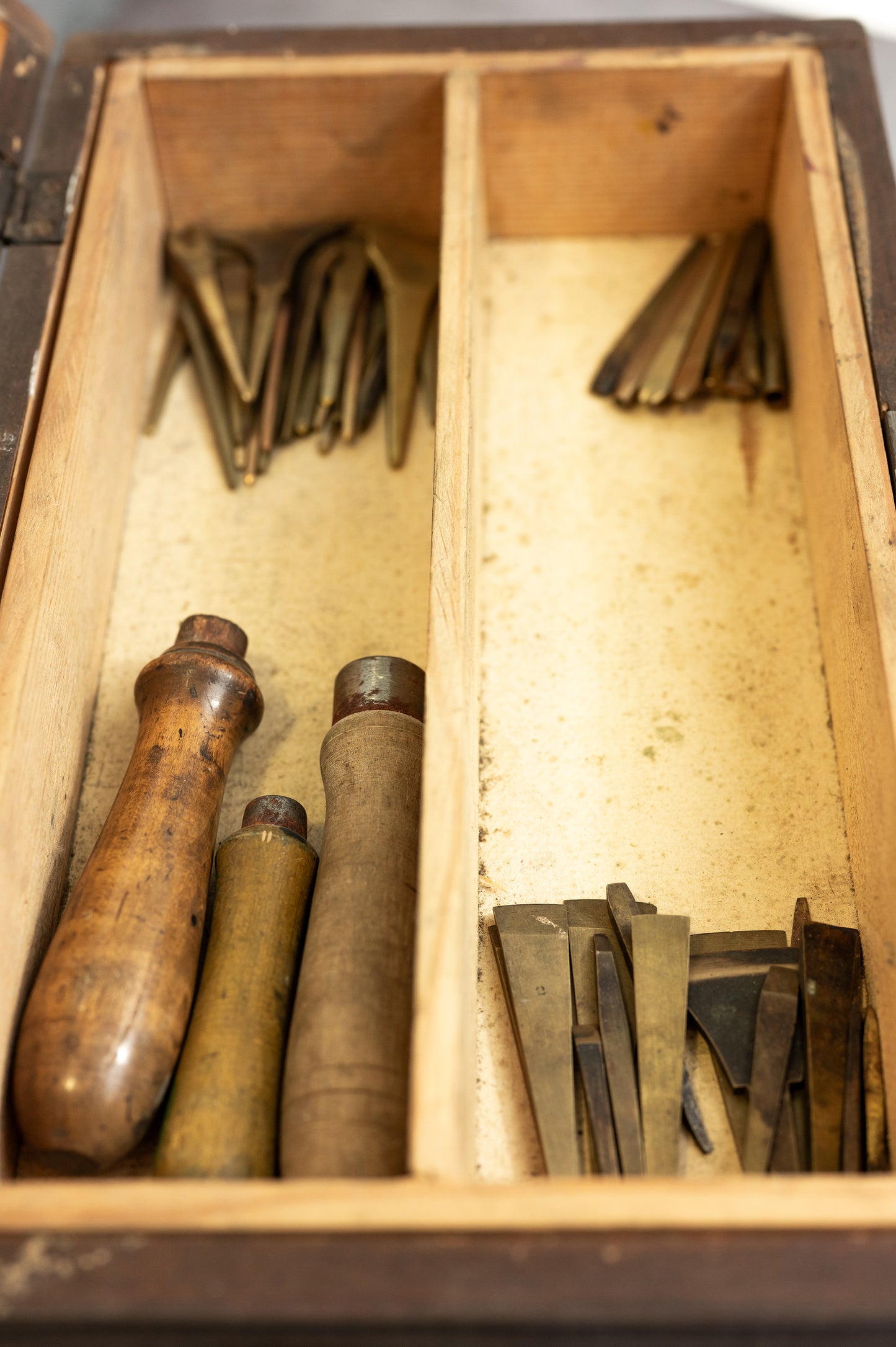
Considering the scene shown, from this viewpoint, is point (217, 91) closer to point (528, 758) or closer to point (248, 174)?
point (248, 174)

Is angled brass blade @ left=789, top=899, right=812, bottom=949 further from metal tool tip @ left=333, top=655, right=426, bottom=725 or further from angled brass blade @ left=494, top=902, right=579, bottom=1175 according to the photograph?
Result: metal tool tip @ left=333, top=655, right=426, bottom=725

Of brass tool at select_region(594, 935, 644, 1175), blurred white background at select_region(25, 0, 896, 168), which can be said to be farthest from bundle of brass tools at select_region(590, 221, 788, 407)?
blurred white background at select_region(25, 0, 896, 168)

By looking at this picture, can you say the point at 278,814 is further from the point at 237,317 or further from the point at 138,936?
the point at 237,317

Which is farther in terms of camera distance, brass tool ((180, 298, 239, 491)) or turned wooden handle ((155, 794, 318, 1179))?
brass tool ((180, 298, 239, 491))

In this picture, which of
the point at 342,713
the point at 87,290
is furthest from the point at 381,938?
the point at 87,290

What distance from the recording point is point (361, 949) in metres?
1.23

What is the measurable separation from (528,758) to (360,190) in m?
1.10

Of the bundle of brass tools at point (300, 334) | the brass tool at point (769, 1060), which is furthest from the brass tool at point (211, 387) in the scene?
the brass tool at point (769, 1060)

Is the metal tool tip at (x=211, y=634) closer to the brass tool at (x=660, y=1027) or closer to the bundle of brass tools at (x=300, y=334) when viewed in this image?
the bundle of brass tools at (x=300, y=334)

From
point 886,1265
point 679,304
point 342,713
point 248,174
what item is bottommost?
point 886,1265

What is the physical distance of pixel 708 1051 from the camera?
51.5 inches

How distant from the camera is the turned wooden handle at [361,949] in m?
1.12

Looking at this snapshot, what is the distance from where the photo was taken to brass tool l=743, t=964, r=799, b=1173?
120 centimetres

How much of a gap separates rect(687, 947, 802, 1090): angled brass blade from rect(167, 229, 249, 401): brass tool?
114 centimetres
